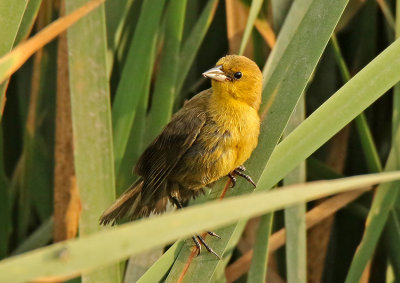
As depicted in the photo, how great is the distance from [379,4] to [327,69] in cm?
33

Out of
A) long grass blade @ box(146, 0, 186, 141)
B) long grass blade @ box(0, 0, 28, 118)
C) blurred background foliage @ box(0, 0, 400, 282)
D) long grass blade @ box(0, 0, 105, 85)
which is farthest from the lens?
long grass blade @ box(146, 0, 186, 141)

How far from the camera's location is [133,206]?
1990mm

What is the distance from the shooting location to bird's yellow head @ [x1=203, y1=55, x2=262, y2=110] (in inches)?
72.8

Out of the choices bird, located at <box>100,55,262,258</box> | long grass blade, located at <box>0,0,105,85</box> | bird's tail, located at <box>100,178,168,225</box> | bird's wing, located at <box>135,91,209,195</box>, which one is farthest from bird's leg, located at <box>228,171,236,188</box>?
long grass blade, located at <box>0,0,105,85</box>

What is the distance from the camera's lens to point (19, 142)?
2617mm

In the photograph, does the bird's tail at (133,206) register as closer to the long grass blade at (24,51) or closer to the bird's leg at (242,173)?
the bird's leg at (242,173)

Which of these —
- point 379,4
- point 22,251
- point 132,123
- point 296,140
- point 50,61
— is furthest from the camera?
point 50,61

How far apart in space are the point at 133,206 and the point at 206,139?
33cm

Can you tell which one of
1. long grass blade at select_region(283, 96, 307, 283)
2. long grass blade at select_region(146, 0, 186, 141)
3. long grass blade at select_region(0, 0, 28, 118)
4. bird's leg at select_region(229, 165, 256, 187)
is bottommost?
long grass blade at select_region(283, 96, 307, 283)

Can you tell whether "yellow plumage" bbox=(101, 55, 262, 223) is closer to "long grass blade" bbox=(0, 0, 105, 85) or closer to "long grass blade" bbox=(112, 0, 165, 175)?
"long grass blade" bbox=(112, 0, 165, 175)

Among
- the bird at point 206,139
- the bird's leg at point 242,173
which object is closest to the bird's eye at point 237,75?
the bird at point 206,139

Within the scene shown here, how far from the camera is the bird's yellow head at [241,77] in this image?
6.07 ft

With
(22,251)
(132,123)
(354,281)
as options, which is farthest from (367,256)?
(22,251)

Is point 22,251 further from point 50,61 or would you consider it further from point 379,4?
point 379,4
